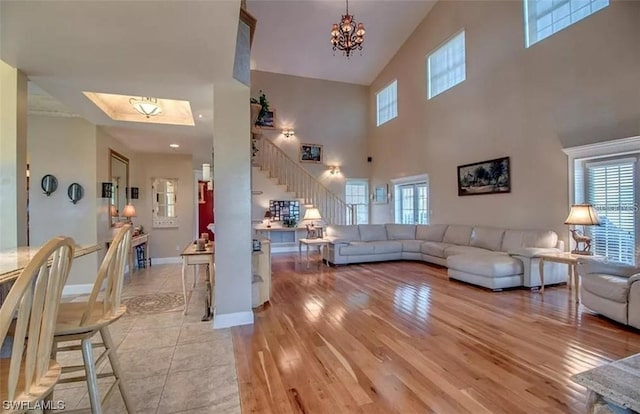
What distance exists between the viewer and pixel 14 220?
257 centimetres

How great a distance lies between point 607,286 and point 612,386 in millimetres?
2873

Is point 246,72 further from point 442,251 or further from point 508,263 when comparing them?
point 442,251

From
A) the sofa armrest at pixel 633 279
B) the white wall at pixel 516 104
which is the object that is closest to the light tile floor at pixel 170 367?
the sofa armrest at pixel 633 279

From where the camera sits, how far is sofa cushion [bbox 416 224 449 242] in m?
6.86

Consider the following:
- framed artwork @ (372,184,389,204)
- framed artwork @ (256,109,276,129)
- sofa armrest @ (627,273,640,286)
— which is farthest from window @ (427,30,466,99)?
sofa armrest @ (627,273,640,286)

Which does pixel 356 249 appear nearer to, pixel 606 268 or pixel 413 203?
pixel 413 203

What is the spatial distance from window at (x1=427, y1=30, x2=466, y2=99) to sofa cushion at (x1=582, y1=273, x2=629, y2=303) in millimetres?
4781

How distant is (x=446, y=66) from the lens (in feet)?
23.2

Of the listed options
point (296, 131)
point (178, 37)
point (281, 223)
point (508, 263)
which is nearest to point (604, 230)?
point (508, 263)

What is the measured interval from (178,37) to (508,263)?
4.81 meters

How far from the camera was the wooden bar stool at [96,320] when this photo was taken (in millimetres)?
1409

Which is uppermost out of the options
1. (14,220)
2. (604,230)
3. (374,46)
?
(374,46)

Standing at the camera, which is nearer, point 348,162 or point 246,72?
point 246,72

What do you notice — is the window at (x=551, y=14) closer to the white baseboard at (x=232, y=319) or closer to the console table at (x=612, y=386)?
the console table at (x=612, y=386)
